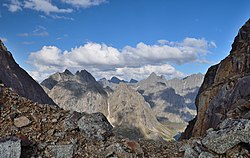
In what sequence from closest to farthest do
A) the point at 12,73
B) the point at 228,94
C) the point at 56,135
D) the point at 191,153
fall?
the point at 191,153 → the point at 56,135 → the point at 228,94 → the point at 12,73

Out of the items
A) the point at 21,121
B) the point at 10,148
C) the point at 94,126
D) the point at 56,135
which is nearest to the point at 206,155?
the point at 94,126

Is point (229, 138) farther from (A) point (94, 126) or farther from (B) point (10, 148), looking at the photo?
(B) point (10, 148)

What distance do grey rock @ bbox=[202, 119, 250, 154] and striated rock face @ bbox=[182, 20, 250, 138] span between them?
14.0ft

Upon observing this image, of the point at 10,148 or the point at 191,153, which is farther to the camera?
the point at 191,153

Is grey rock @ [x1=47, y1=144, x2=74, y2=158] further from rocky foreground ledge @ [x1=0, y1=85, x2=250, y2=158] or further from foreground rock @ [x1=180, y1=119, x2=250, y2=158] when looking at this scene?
foreground rock @ [x1=180, y1=119, x2=250, y2=158]

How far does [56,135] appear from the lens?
17.2 m

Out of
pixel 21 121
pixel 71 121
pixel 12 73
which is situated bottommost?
pixel 71 121

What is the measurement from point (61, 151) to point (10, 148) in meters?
2.96

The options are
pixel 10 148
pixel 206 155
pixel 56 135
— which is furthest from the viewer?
pixel 56 135

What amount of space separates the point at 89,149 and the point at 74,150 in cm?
92

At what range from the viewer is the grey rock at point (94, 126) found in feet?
58.7

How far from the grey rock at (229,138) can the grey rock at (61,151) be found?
7729 mm

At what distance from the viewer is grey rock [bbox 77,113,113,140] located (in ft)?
58.7

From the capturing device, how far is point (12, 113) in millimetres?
17688
